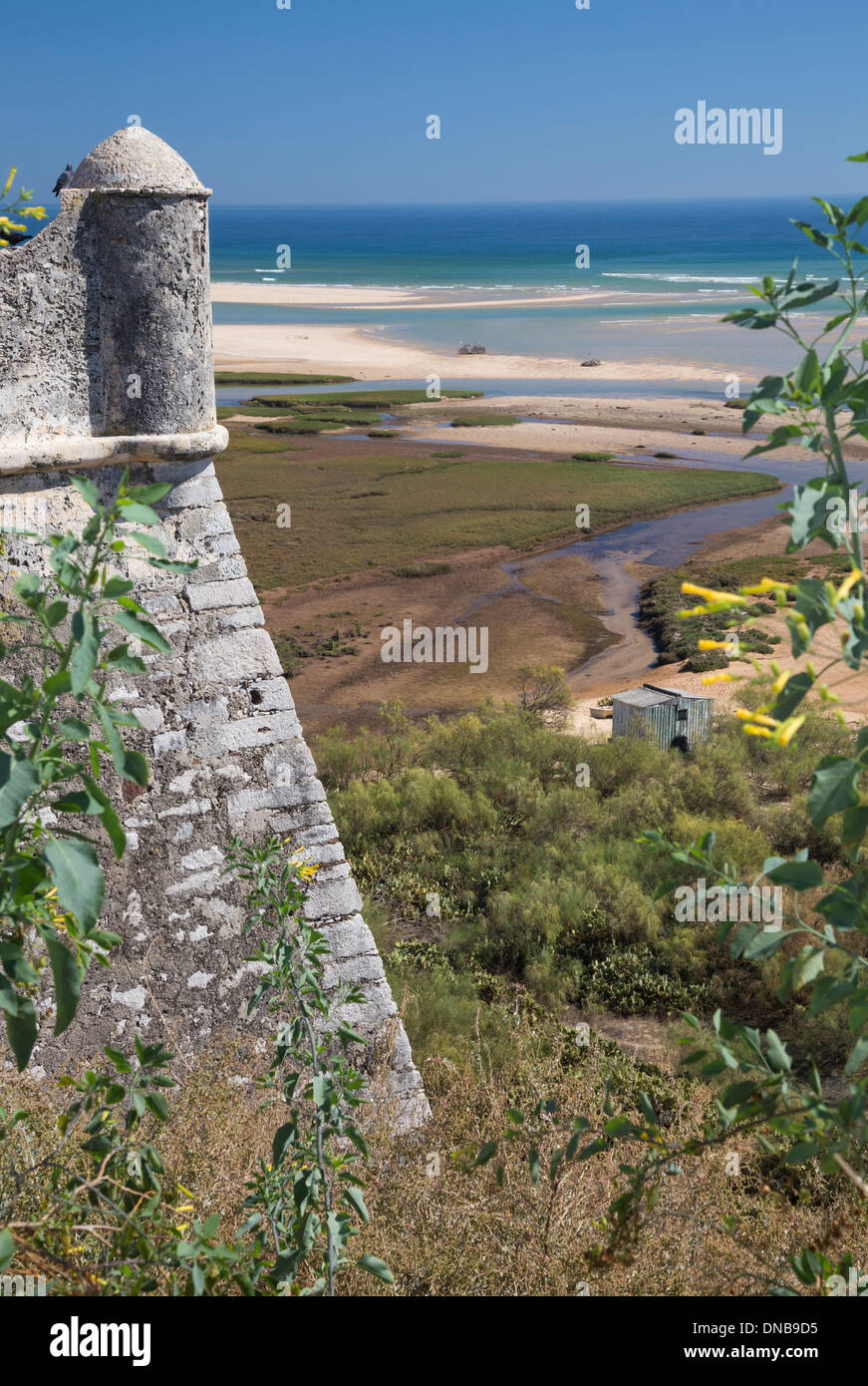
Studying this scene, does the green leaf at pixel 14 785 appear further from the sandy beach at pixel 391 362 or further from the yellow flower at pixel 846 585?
the sandy beach at pixel 391 362

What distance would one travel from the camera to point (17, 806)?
1.42m

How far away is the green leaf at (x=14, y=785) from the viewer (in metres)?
1.39

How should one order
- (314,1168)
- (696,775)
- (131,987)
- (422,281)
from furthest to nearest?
(422,281) < (696,775) < (131,987) < (314,1168)

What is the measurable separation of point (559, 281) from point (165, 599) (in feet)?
346

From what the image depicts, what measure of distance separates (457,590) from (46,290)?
17.5 meters

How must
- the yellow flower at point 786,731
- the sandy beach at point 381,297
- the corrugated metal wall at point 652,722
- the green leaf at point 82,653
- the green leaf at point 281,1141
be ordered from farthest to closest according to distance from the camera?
1. the sandy beach at point 381,297
2. the corrugated metal wall at point 652,722
3. the green leaf at point 281,1141
4. the green leaf at point 82,653
5. the yellow flower at point 786,731

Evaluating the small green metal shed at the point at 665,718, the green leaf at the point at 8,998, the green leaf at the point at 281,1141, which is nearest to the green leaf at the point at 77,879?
the green leaf at the point at 8,998

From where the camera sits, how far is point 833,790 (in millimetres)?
1426

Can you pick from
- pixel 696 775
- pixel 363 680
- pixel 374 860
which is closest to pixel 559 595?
pixel 363 680

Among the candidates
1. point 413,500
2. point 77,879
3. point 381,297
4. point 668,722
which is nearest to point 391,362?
point 413,500

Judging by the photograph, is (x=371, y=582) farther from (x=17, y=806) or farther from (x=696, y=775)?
(x=17, y=806)

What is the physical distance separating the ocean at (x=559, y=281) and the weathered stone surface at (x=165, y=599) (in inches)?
181

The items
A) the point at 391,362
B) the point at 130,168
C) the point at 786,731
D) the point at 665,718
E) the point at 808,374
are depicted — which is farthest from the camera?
the point at 391,362

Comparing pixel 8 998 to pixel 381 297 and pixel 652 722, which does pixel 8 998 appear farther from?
pixel 381 297
